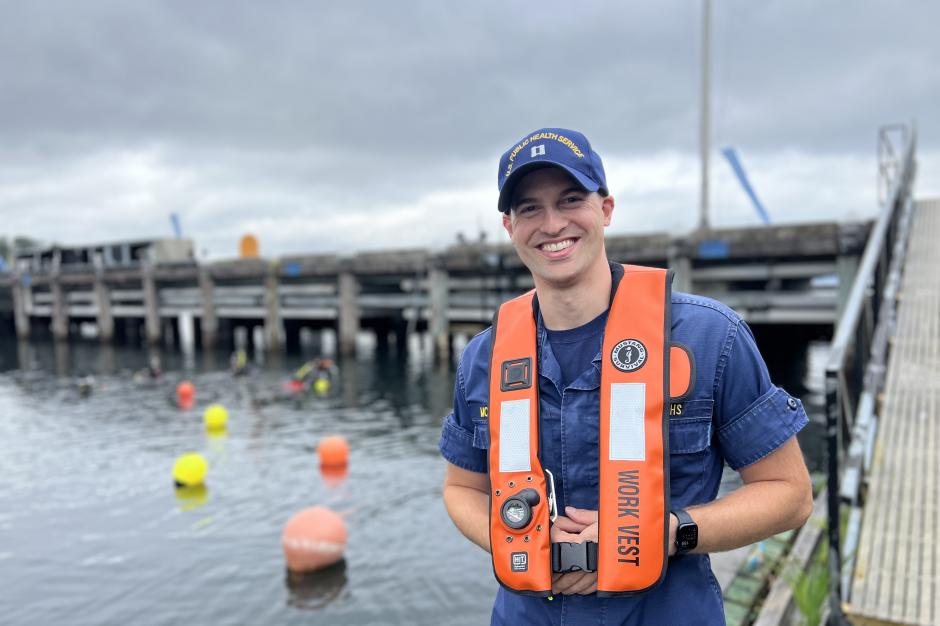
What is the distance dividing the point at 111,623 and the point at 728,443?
26.2ft

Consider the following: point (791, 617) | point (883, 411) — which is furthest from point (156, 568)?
point (883, 411)

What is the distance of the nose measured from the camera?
2207 mm

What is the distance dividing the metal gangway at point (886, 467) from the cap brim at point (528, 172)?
9.75 feet

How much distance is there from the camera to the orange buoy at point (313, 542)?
28.1 feet

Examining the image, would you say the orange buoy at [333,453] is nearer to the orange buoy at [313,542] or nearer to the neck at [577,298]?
the orange buoy at [313,542]

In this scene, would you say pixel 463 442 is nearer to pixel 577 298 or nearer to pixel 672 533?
pixel 577 298

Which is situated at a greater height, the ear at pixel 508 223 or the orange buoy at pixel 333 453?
the ear at pixel 508 223

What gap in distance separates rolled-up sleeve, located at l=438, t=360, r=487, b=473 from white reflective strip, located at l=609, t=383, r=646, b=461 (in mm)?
622

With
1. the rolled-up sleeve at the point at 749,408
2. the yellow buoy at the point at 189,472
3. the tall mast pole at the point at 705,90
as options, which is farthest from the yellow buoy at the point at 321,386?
the rolled-up sleeve at the point at 749,408

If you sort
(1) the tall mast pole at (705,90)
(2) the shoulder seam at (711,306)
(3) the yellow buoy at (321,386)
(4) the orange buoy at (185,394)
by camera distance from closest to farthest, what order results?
(2) the shoulder seam at (711,306)
(4) the orange buoy at (185,394)
(3) the yellow buoy at (321,386)
(1) the tall mast pole at (705,90)

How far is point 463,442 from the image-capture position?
2.57 m

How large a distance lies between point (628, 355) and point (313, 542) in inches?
296

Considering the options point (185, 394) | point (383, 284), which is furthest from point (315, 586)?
point (383, 284)

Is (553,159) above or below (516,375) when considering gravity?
above
